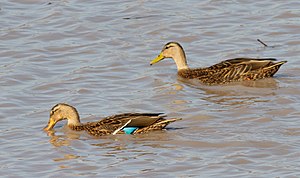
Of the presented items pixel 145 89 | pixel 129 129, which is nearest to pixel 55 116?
Answer: pixel 129 129

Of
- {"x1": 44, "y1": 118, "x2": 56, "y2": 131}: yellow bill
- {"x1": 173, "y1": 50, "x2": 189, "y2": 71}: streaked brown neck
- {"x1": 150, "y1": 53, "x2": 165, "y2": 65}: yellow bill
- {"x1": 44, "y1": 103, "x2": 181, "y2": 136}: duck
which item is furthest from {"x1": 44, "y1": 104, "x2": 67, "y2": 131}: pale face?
{"x1": 173, "y1": 50, "x2": 189, "y2": 71}: streaked brown neck

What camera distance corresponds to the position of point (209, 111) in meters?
13.9

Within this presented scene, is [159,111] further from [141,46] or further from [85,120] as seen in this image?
[141,46]

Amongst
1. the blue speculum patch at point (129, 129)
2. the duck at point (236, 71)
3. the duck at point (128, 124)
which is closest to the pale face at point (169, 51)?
the duck at point (236, 71)

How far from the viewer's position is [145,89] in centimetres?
1540

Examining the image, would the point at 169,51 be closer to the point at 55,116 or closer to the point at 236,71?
the point at 236,71

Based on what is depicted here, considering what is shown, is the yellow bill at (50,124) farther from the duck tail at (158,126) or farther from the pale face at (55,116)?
the duck tail at (158,126)

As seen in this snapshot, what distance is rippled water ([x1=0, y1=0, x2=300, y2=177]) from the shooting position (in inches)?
463

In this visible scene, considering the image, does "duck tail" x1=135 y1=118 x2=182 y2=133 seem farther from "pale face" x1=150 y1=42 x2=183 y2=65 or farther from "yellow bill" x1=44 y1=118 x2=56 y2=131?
"pale face" x1=150 y1=42 x2=183 y2=65

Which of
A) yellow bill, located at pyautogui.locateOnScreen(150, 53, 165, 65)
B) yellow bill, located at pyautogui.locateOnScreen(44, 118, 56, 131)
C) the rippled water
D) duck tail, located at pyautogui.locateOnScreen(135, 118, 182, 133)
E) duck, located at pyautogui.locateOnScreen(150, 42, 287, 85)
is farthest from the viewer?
yellow bill, located at pyautogui.locateOnScreen(150, 53, 165, 65)

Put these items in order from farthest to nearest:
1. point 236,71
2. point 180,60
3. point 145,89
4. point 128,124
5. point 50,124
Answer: point 180,60 < point 236,71 < point 145,89 < point 50,124 < point 128,124

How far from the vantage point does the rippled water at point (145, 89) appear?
463 inches

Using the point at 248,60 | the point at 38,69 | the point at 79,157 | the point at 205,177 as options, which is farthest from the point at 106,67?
the point at 205,177

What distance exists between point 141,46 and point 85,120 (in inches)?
159
